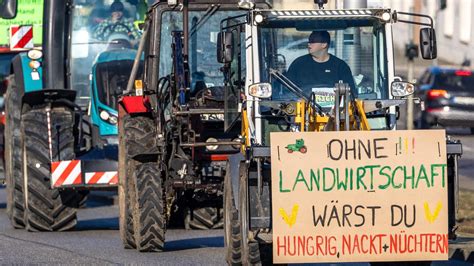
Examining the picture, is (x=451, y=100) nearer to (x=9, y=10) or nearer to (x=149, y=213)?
(x=9, y=10)

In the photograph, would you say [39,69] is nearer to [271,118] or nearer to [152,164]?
[152,164]

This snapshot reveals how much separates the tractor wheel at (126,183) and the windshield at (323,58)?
2669 millimetres

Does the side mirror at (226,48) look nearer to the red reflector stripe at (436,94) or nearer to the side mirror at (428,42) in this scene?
the side mirror at (428,42)

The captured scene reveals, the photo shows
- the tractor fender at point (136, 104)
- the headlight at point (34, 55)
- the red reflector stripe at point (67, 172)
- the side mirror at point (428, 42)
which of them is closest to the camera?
the side mirror at point (428, 42)

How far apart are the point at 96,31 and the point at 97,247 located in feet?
14.0

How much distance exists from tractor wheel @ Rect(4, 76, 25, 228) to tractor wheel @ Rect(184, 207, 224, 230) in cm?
210

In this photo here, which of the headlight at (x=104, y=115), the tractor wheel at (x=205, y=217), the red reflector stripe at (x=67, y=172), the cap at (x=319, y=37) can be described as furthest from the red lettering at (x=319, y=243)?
the headlight at (x=104, y=115)

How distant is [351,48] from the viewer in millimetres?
13203

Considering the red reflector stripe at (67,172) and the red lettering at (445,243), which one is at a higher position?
the red reflector stripe at (67,172)

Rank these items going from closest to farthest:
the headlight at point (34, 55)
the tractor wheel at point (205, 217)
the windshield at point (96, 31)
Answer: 1. the tractor wheel at point (205, 217)
2. the headlight at point (34, 55)
3. the windshield at point (96, 31)

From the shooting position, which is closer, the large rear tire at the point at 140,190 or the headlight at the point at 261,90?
the headlight at the point at 261,90

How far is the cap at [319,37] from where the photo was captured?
13070 millimetres

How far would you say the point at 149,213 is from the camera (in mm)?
14406

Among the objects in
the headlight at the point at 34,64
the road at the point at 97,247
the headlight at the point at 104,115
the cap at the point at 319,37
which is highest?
the cap at the point at 319,37
